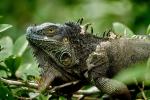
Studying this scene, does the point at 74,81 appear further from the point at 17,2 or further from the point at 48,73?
the point at 17,2

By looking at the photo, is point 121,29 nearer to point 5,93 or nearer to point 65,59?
point 65,59

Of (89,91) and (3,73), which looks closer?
(89,91)

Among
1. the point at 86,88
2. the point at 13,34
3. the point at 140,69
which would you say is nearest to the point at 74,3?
the point at 13,34

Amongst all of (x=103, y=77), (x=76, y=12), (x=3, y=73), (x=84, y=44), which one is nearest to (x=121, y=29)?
(x=84, y=44)

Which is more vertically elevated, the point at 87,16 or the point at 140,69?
the point at 87,16

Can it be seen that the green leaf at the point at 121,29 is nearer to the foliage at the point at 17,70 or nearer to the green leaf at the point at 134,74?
the foliage at the point at 17,70

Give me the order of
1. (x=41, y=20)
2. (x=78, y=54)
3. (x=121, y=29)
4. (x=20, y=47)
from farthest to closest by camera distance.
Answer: (x=41, y=20) < (x=20, y=47) < (x=121, y=29) < (x=78, y=54)

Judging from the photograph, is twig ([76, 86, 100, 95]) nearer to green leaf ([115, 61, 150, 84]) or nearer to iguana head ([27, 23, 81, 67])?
iguana head ([27, 23, 81, 67])
